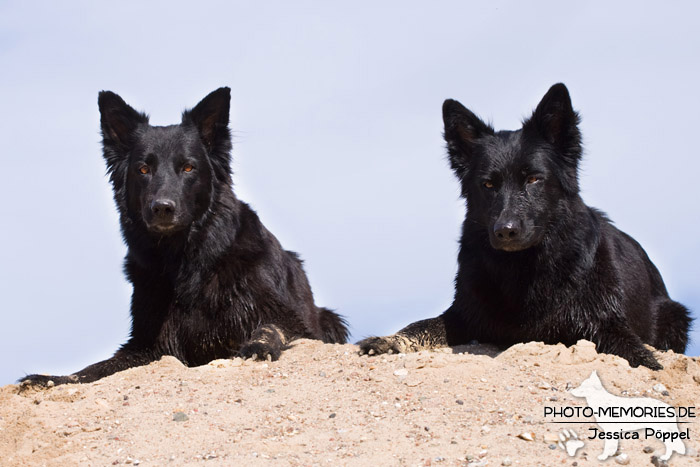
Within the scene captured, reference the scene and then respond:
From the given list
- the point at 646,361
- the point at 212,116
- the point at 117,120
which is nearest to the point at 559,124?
the point at 646,361

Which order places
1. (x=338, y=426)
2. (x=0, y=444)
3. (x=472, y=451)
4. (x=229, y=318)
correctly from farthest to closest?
1. (x=229, y=318)
2. (x=0, y=444)
3. (x=338, y=426)
4. (x=472, y=451)

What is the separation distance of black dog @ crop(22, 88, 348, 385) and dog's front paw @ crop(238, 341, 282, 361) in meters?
0.45

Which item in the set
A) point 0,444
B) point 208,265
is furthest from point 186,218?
point 0,444

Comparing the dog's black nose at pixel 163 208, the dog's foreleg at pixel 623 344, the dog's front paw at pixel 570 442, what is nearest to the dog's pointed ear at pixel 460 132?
the dog's foreleg at pixel 623 344

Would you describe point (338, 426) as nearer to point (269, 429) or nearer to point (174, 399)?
point (269, 429)

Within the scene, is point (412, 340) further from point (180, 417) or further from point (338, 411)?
point (180, 417)

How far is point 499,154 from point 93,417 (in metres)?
4.21

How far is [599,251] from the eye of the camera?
7996mm

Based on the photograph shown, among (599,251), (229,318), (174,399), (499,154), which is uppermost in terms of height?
(499,154)

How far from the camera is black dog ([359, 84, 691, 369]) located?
760 centimetres

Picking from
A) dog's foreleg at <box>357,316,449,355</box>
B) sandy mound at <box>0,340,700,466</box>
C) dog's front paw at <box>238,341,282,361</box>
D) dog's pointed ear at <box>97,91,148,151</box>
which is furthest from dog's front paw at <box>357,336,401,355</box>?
dog's pointed ear at <box>97,91,148,151</box>

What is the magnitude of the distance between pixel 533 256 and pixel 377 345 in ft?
5.59

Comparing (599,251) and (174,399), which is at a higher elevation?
(599,251)

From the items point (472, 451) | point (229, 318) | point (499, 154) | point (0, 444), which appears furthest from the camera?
point (229, 318)
